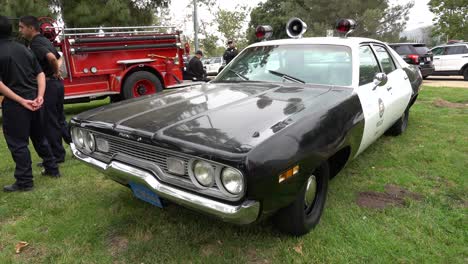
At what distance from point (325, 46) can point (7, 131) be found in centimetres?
325

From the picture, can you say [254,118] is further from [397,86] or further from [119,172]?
[397,86]

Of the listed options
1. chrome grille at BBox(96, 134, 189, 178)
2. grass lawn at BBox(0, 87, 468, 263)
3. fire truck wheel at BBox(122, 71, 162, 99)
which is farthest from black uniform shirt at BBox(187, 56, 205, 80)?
chrome grille at BBox(96, 134, 189, 178)

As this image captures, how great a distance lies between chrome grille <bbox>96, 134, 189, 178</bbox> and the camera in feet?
7.09

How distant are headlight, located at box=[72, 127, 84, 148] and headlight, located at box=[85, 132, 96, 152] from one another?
8 cm

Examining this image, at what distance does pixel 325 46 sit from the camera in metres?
3.46

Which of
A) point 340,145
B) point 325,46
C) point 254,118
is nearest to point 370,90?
point 325,46

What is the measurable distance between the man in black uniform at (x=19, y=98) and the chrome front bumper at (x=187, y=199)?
4.86 feet

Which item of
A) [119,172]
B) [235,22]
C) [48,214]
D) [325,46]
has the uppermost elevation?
[235,22]

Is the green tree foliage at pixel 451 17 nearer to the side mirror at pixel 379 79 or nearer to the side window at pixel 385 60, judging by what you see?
the side window at pixel 385 60

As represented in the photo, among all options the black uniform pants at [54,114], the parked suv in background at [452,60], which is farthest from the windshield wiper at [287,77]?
the parked suv in background at [452,60]

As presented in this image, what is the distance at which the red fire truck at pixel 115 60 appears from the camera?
698 cm

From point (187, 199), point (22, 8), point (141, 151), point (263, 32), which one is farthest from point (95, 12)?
point (187, 199)

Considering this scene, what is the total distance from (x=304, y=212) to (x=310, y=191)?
204mm

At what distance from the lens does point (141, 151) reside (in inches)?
91.6
